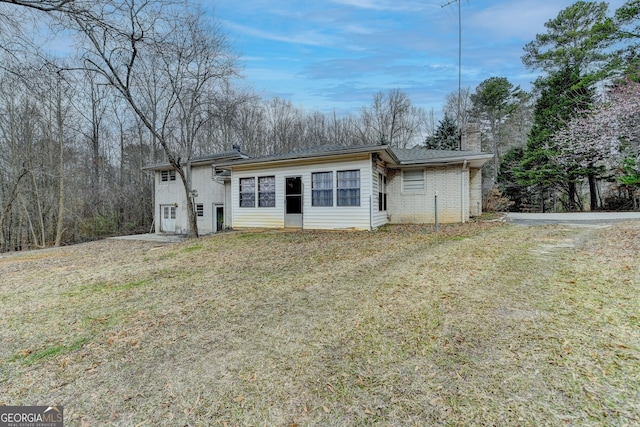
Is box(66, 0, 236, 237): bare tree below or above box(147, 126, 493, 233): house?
above

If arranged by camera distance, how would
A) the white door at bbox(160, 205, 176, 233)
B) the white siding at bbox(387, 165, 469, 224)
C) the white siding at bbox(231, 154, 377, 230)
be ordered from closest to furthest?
1. the white siding at bbox(231, 154, 377, 230)
2. the white siding at bbox(387, 165, 469, 224)
3. the white door at bbox(160, 205, 176, 233)

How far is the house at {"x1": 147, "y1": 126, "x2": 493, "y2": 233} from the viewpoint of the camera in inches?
410

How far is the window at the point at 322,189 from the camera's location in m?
10.9

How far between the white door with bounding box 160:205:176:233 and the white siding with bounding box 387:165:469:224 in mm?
12866

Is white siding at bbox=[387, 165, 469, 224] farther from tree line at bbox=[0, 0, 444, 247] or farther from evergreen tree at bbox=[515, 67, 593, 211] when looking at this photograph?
evergreen tree at bbox=[515, 67, 593, 211]

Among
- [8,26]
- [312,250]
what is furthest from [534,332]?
[8,26]

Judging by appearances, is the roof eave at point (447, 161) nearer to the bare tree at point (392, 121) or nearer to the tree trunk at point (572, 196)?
the tree trunk at point (572, 196)

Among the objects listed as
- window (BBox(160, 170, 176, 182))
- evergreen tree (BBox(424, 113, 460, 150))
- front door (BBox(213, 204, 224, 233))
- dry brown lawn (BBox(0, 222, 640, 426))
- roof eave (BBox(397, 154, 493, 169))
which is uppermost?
evergreen tree (BBox(424, 113, 460, 150))

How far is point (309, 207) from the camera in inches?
444

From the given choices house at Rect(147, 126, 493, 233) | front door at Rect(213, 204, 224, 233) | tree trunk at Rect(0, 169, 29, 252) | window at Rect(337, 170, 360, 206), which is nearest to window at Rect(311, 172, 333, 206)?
house at Rect(147, 126, 493, 233)

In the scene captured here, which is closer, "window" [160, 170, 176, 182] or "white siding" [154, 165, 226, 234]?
"white siding" [154, 165, 226, 234]

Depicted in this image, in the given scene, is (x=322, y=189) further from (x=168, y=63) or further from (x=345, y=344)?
(x=345, y=344)

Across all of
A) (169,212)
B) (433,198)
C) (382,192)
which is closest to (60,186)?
(169,212)

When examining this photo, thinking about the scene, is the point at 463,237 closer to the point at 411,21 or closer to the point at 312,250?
the point at 312,250
